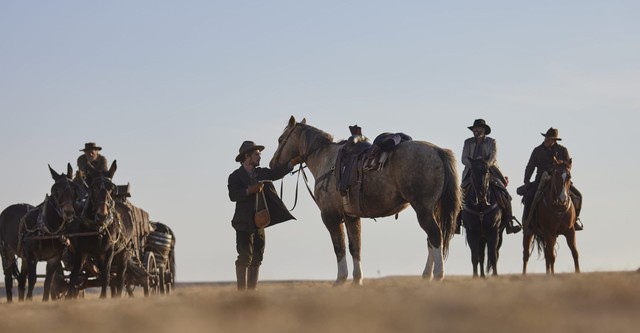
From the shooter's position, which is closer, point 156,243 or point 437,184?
point 437,184

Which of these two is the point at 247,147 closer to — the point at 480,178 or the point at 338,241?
the point at 338,241

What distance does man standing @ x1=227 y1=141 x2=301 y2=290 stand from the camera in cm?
2005

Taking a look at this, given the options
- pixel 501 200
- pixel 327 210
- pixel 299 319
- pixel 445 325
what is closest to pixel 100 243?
pixel 327 210

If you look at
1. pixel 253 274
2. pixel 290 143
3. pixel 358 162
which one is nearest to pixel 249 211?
pixel 253 274

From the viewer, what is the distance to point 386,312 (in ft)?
31.4

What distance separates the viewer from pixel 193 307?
1116 centimetres

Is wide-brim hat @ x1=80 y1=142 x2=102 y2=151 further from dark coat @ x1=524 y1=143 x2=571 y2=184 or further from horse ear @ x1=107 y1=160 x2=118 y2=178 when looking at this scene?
dark coat @ x1=524 y1=143 x2=571 y2=184

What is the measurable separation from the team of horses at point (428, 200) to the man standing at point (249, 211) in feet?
2.87

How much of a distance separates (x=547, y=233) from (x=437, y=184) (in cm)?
523

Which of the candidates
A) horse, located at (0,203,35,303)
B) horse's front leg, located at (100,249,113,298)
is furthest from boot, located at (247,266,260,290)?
horse, located at (0,203,35,303)

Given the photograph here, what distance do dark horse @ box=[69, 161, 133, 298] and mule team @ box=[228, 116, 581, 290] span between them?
2.06 meters

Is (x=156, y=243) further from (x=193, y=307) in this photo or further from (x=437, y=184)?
(x=193, y=307)

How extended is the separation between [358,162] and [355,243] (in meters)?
1.40

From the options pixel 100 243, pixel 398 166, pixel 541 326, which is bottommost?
pixel 541 326
